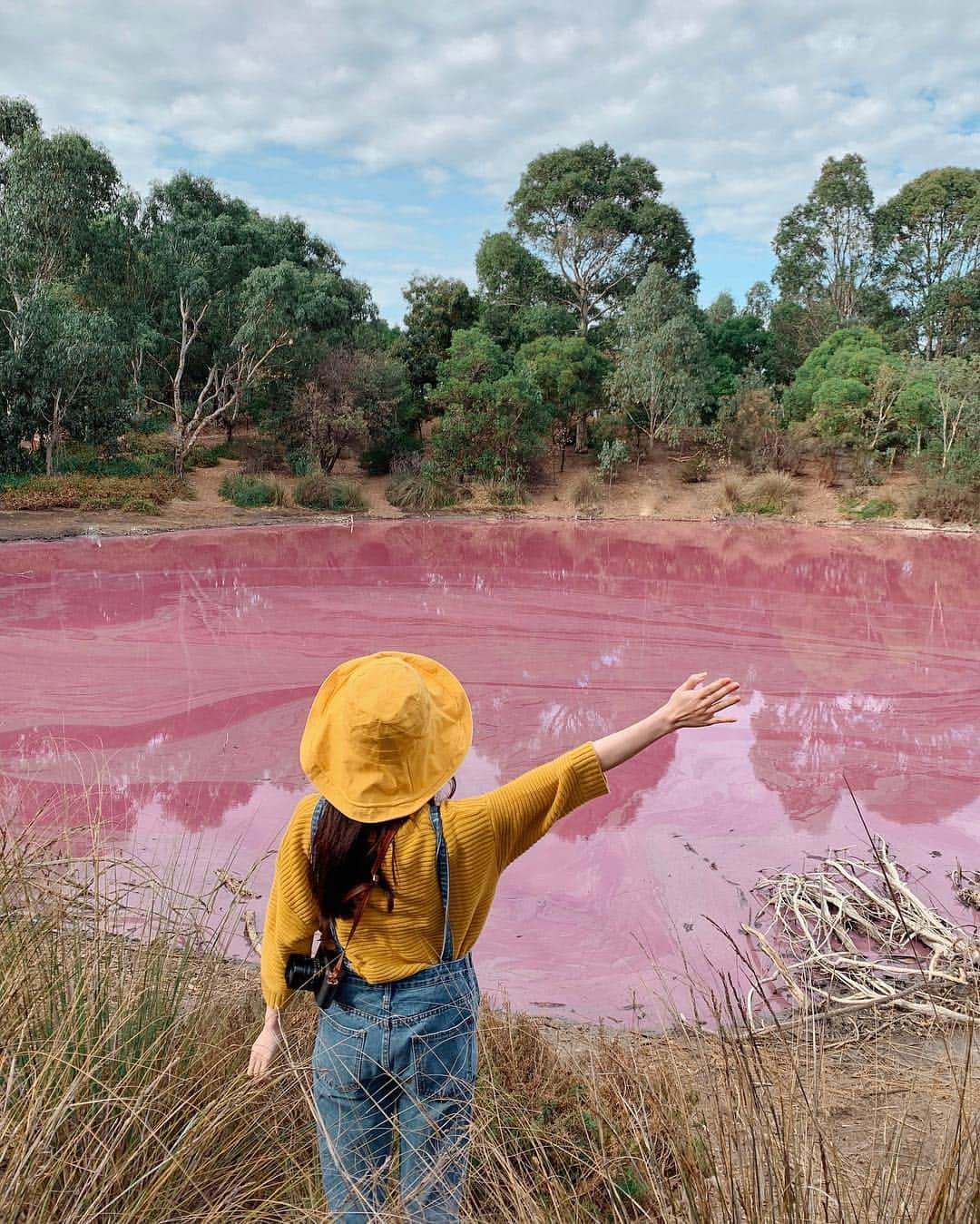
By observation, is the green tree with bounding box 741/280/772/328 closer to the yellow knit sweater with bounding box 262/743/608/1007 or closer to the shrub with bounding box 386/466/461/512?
the shrub with bounding box 386/466/461/512

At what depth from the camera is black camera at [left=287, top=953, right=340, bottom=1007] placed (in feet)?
4.53

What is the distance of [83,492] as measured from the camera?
1647 cm

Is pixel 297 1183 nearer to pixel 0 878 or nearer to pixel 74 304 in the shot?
pixel 0 878

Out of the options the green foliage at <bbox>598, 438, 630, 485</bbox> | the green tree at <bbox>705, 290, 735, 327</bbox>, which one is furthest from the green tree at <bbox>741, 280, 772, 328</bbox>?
the green foliage at <bbox>598, 438, 630, 485</bbox>

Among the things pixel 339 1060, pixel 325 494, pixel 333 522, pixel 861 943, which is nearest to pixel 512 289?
pixel 325 494

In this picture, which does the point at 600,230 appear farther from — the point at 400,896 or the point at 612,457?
the point at 400,896

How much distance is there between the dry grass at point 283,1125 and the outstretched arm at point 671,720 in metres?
0.44

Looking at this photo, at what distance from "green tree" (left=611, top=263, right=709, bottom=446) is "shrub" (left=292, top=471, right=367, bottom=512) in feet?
23.1

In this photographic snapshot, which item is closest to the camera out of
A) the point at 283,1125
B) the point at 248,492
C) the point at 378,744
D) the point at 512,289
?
the point at 378,744

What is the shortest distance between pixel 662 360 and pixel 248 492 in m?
10.2

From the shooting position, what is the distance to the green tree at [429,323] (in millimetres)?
23297

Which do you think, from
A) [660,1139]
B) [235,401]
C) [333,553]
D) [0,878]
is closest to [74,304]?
[235,401]

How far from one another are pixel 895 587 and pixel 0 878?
11.5 m

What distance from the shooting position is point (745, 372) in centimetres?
2425
